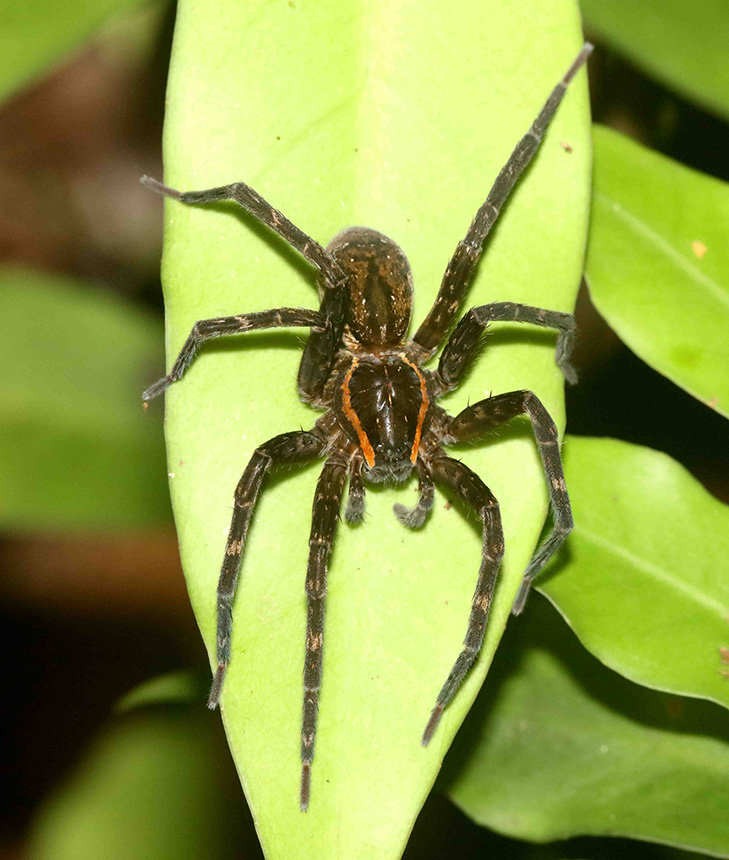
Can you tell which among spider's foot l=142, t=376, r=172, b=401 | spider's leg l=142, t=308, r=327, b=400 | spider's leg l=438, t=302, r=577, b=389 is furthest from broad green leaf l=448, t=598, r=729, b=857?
spider's foot l=142, t=376, r=172, b=401

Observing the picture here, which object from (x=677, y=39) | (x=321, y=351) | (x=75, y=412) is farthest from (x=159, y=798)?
(x=677, y=39)

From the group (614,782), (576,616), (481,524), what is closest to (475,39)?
(481,524)

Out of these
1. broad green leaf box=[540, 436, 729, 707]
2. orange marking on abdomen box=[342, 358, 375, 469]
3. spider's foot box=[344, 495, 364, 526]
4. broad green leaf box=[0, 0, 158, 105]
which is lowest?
orange marking on abdomen box=[342, 358, 375, 469]

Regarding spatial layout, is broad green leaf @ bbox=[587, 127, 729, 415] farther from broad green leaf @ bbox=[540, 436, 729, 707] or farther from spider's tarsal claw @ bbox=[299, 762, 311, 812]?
spider's tarsal claw @ bbox=[299, 762, 311, 812]

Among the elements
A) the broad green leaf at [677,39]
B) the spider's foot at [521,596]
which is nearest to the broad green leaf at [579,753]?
the spider's foot at [521,596]

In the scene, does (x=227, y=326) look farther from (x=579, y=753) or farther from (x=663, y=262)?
(x=579, y=753)

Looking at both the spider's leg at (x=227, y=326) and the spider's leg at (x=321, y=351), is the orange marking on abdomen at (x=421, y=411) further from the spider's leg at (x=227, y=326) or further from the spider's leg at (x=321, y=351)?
the spider's leg at (x=227, y=326)
